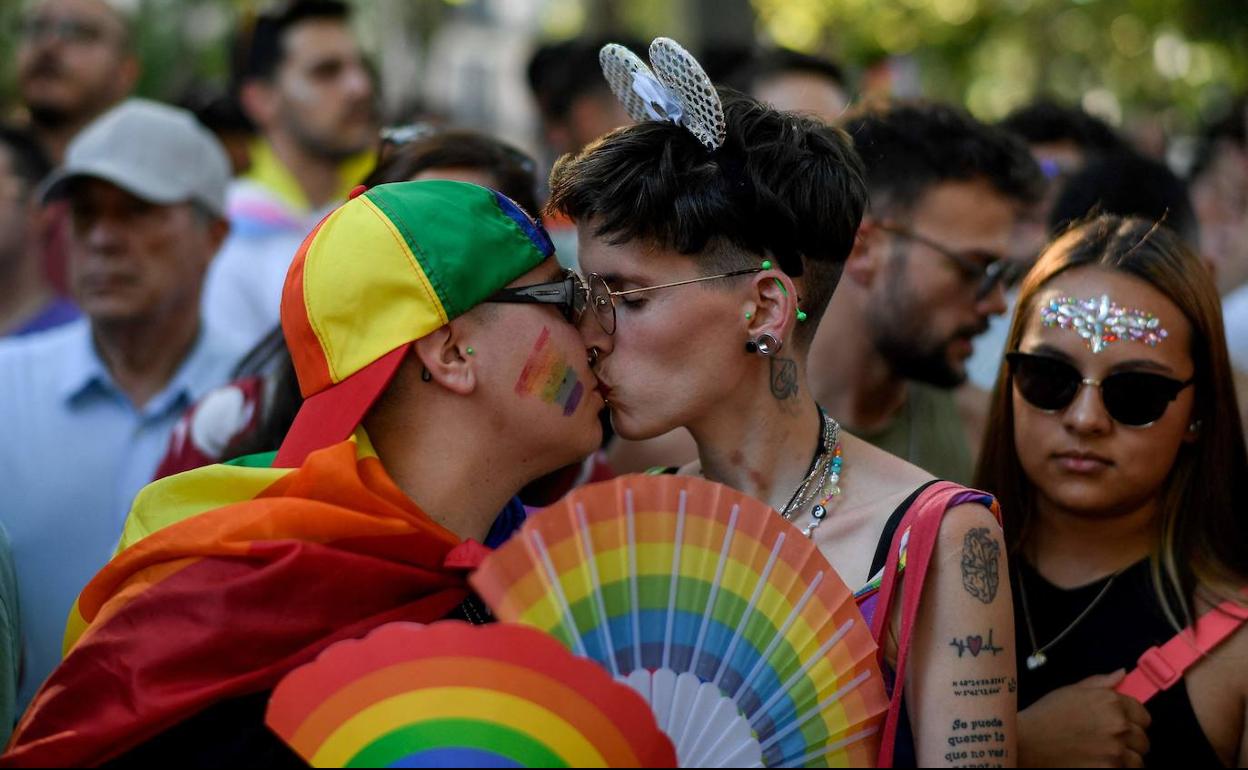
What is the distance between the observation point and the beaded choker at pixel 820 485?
3.14 metres

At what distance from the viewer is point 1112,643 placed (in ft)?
11.1

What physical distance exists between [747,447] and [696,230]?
1.74 feet

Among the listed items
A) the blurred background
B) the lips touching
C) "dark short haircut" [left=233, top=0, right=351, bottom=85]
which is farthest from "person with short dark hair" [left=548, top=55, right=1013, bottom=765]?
the blurred background

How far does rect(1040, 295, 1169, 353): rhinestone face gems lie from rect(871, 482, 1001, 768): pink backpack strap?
716mm

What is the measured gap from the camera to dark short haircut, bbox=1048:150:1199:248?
5.13 meters

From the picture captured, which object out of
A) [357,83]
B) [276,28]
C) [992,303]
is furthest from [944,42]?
[992,303]

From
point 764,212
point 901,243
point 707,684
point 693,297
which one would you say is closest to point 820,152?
Result: point 764,212

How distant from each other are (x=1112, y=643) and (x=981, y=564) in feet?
2.52

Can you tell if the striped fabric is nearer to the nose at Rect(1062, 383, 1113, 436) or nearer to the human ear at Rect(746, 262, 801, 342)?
the human ear at Rect(746, 262, 801, 342)

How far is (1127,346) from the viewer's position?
3387 millimetres

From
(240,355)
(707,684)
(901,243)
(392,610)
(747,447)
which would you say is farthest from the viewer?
(240,355)

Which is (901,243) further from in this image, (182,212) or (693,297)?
(182,212)

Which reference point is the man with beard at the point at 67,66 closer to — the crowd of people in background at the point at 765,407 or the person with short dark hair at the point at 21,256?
the person with short dark hair at the point at 21,256

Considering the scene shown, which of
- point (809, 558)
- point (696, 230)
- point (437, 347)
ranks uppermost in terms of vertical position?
point (696, 230)
